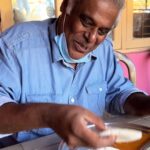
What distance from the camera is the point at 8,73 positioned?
98 centimetres

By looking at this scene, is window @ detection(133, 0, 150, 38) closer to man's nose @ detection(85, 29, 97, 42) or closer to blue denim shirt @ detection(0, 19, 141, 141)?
blue denim shirt @ detection(0, 19, 141, 141)

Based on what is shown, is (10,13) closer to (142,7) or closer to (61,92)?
(61,92)

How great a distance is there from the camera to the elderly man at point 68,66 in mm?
974

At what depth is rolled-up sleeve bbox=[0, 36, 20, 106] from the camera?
96cm

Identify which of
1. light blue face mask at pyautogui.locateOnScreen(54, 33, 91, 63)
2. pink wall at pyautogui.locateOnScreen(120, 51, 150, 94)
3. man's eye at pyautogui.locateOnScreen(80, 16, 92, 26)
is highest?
man's eye at pyautogui.locateOnScreen(80, 16, 92, 26)

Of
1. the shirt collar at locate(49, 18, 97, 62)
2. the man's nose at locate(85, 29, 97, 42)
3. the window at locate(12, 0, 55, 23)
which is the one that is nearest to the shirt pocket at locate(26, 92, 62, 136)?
the shirt collar at locate(49, 18, 97, 62)

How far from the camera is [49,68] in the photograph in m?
1.09

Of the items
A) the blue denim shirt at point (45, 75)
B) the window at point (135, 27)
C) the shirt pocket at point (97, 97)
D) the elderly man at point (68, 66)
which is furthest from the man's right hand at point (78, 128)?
the window at point (135, 27)

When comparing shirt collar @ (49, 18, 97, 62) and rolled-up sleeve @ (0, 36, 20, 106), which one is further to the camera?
shirt collar @ (49, 18, 97, 62)

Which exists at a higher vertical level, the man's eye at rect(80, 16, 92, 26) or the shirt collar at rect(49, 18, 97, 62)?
the man's eye at rect(80, 16, 92, 26)

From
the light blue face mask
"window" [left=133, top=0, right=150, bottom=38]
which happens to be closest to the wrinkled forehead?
the light blue face mask

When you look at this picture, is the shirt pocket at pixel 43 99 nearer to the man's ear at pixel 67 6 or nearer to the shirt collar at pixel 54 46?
the shirt collar at pixel 54 46

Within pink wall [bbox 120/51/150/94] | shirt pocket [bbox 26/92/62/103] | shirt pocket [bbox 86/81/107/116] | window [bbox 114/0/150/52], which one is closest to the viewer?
shirt pocket [bbox 26/92/62/103]

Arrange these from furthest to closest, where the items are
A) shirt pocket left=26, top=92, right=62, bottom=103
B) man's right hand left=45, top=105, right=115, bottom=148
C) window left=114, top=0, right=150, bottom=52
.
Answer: window left=114, top=0, right=150, bottom=52 → shirt pocket left=26, top=92, right=62, bottom=103 → man's right hand left=45, top=105, right=115, bottom=148
